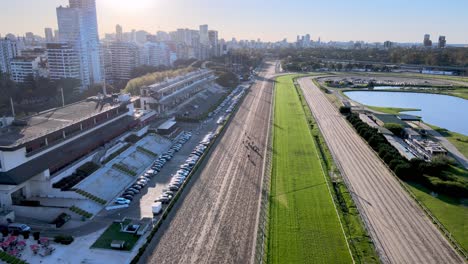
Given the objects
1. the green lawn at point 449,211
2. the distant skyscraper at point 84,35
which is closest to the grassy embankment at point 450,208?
the green lawn at point 449,211

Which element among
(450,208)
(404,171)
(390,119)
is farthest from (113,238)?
(390,119)

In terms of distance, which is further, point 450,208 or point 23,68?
point 23,68

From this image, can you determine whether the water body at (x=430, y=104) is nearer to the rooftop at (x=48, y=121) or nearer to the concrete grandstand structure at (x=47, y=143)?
the concrete grandstand structure at (x=47, y=143)

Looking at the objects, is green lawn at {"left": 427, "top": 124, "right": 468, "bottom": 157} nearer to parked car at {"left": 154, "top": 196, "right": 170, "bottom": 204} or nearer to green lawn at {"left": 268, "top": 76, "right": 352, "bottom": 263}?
green lawn at {"left": 268, "top": 76, "right": 352, "bottom": 263}

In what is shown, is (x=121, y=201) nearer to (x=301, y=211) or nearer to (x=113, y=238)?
(x=113, y=238)

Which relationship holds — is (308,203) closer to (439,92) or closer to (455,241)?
(455,241)

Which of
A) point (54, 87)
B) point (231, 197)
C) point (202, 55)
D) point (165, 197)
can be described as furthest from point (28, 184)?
point (202, 55)
